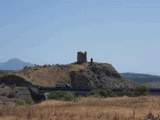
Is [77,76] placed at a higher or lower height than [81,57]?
lower

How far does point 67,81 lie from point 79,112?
120204 mm

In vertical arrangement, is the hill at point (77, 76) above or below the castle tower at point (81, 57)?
below

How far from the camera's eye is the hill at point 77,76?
531 ft

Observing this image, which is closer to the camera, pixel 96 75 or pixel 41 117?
pixel 41 117

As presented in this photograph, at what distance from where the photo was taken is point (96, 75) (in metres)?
168

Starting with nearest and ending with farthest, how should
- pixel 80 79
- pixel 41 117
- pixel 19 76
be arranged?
1. pixel 41 117
2. pixel 19 76
3. pixel 80 79

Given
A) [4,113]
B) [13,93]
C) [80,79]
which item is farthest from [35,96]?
[4,113]

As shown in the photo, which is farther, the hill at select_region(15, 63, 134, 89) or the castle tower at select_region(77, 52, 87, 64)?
the castle tower at select_region(77, 52, 87, 64)

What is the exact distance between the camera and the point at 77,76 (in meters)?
163

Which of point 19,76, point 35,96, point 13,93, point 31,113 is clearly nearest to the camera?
point 31,113

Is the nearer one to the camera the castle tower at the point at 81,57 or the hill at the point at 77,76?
the hill at the point at 77,76

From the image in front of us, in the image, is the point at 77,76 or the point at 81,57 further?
the point at 81,57

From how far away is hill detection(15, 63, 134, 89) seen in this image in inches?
6378

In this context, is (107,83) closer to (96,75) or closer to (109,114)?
(96,75)
